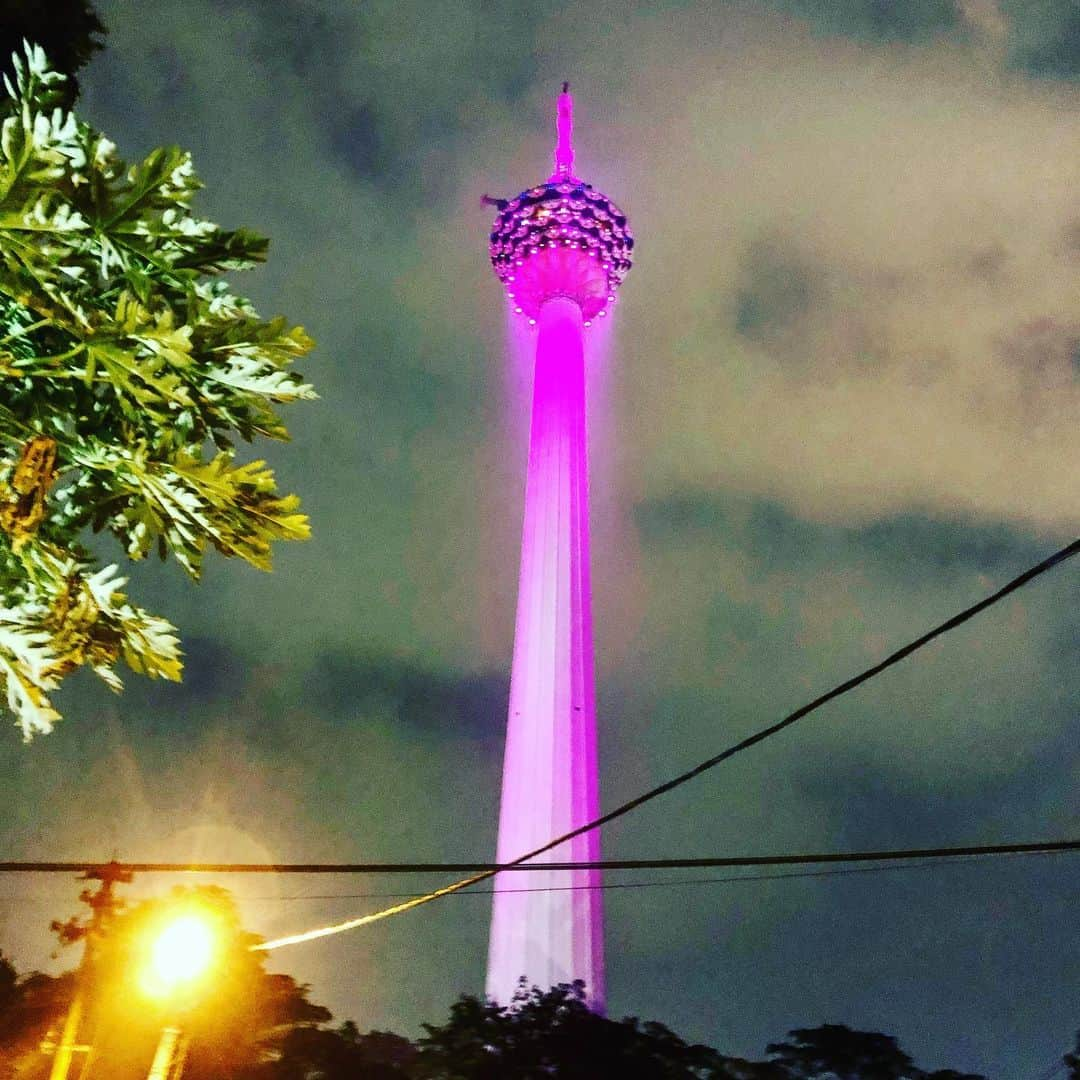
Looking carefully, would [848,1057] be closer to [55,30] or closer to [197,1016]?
[197,1016]

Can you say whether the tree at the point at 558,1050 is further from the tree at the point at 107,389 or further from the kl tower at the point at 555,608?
the tree at the point at 107,389

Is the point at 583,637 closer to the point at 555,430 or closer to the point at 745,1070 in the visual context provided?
the point at 555,430

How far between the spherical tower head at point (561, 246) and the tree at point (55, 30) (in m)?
44.5

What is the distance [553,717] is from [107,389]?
3194 cm

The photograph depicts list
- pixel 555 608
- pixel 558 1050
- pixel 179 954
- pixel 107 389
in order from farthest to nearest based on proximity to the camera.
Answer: pixel 555 608 → pixel 558 1050 → pixel 179 954 → pixel 107 389

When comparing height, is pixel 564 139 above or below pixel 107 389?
above

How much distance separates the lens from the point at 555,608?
136ft

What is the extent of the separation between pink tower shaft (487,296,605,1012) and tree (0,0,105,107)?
75.5ft

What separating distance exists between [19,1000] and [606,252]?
45.0m

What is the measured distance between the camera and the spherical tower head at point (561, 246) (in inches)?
2109

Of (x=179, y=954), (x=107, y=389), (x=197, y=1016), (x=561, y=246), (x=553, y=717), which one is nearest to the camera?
(x=107, y=389)

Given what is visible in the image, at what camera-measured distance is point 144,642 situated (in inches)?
328

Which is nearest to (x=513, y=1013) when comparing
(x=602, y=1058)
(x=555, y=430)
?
(x=602, y=1058)

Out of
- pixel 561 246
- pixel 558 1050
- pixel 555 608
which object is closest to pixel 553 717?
pixel 555 608
